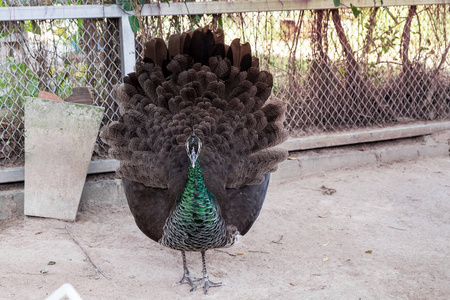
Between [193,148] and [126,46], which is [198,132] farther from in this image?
[126,46]

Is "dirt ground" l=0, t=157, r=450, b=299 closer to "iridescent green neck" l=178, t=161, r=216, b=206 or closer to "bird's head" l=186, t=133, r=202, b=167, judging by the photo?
"iridescent green neck" l=178, t=161, r=216, b=206

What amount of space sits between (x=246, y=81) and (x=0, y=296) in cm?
227

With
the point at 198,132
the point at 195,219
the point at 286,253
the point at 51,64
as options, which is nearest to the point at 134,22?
the point at 51,64

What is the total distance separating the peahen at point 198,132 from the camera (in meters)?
3.73

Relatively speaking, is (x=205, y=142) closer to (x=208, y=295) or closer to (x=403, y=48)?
(x=208, y=295)

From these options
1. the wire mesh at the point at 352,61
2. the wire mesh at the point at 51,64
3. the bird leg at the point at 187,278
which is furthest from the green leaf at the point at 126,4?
the bird leg at the point at 187,278

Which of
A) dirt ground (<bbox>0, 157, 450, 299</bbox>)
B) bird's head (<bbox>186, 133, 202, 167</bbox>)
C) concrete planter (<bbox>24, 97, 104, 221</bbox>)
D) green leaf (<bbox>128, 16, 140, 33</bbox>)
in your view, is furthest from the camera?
green leaf (<bbox>128, 16, 140, 33</bbox>)

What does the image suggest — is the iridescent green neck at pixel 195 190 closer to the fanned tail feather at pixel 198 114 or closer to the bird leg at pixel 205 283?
the fanned tail feather at pixel 198 114

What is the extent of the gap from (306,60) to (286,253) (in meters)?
2.59

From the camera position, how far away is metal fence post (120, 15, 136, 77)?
5.05 m

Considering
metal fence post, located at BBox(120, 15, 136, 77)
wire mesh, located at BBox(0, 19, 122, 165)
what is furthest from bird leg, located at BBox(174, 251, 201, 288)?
metal fence post, located at BBox(120, 15, 136, 77)

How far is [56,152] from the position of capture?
4695 mm

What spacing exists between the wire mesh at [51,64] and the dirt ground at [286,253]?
3.00 feet

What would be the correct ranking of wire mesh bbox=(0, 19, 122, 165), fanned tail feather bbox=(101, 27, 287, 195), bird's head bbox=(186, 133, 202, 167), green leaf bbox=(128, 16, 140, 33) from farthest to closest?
1. green leaf bbox=(128, 16, 140, 33)
2. wire mesh bbox=(0, 19, 122, 165)
3. fanned tail feather bbox=(101, 27, 287, 195)
4. bird's head bbox=(186, 133, 202, 167)
